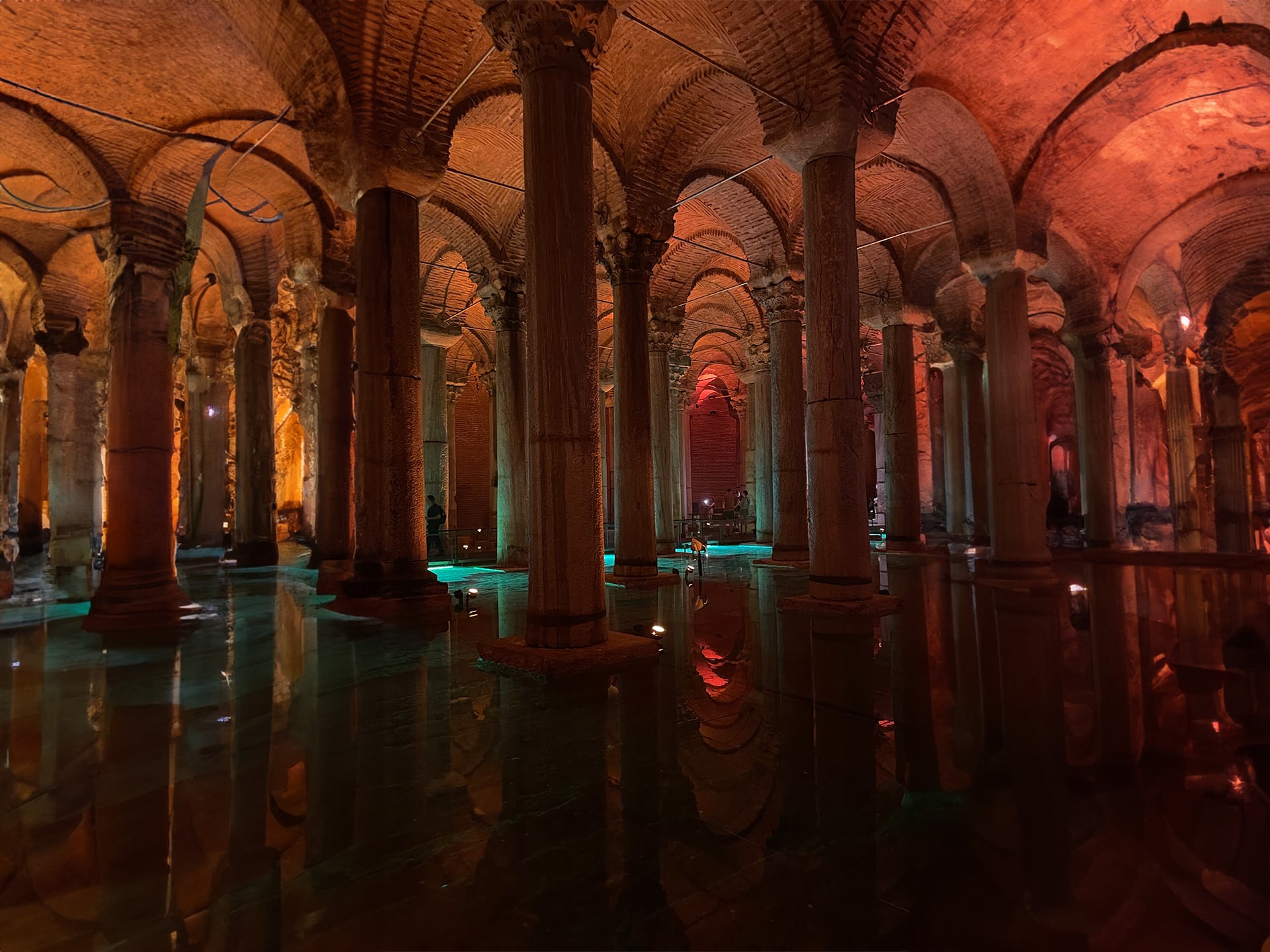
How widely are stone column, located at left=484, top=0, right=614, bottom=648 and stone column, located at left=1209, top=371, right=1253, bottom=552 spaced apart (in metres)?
21.7

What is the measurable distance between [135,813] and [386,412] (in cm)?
552

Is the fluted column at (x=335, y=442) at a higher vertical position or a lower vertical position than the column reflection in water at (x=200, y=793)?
higher

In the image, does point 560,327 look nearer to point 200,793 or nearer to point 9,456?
point 200,793

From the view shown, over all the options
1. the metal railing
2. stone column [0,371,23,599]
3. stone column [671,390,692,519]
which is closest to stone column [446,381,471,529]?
the metal railing

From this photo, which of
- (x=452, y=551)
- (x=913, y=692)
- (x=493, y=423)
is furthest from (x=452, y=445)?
(x=913, y=692)

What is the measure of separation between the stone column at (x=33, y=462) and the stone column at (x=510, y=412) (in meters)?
11.6

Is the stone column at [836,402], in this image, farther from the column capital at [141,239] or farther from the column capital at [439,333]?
the column capital at [439,333]

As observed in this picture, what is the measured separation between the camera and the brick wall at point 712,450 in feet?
109

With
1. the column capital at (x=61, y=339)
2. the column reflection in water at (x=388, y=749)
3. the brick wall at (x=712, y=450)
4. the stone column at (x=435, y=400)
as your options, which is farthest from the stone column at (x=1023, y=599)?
the brick wall at (x=712, y=450)

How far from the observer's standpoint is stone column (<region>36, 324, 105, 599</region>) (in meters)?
12.2

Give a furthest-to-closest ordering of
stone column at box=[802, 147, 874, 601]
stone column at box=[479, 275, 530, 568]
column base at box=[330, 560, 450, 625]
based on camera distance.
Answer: stone column at box=[479, 275, 530, 568] → column base at box=[330, 560, 450, 625] → stone column at box=[802, 147, 874, 601]

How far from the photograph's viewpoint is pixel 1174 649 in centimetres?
542

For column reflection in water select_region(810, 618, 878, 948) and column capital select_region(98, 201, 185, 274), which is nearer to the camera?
column reflection in water select_region(810, 618, 878, 948)

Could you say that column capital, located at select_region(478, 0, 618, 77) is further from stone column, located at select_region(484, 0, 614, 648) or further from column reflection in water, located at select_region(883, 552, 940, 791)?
column reflection in water, located at select_region(883, 552, 940, 791)
